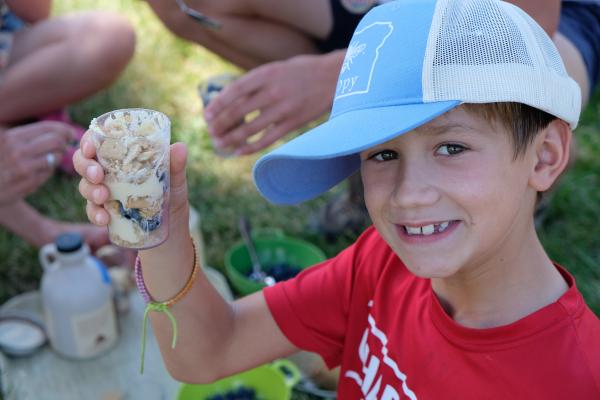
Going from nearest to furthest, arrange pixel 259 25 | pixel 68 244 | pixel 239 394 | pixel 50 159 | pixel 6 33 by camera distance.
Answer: pixel 239 394
pixel 68 244
pixel 50 159
pixel 259 25
pixel 6 33

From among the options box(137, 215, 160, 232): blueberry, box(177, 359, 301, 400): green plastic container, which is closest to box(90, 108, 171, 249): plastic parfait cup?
box(137, 215, 160, 232): blueberry

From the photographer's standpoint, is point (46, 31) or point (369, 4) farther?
point (46, 31)

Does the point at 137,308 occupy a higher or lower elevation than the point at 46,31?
lower

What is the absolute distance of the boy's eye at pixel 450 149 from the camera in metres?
1.12

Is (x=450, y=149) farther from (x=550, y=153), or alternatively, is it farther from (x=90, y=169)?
(x=90, y=169)

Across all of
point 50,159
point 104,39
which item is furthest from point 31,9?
point 50,159

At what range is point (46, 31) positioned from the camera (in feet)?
9.70

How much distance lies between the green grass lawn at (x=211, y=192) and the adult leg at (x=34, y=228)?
0.32 feet

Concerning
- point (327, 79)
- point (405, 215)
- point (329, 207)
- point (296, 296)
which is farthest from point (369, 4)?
point (405, 215)

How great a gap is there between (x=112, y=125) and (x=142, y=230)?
184 mm

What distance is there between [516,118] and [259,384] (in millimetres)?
1109

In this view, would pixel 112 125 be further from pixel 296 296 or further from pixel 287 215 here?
pixel 287 215

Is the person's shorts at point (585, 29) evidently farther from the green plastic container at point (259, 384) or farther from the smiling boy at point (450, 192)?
the green plastic container at point (259, 384)

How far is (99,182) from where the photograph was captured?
115 cm
